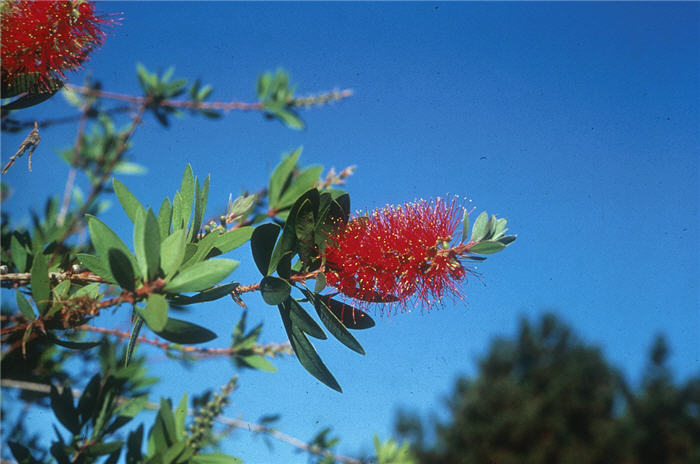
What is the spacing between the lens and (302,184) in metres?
1.24

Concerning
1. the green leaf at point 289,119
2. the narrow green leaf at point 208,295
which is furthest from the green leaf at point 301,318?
the green leaf at point 289,119

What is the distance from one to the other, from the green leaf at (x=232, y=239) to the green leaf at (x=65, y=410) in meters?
0.73

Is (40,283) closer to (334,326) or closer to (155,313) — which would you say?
(155,313)

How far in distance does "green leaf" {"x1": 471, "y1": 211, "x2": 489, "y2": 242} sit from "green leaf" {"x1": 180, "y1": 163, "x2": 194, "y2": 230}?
0.51 metres

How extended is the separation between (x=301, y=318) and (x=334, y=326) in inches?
2.4

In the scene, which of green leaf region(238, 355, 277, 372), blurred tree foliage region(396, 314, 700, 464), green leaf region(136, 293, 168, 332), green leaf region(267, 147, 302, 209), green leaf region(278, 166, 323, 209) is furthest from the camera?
blurred tree foliage region(396, 314, 700, 464)

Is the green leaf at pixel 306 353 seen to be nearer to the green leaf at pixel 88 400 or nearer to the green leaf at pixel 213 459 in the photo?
the green leaf at pixel 213 459

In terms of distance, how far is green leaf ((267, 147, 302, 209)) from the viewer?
1.30 m

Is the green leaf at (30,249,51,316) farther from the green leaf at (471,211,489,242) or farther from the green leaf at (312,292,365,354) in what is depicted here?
the green leaf at (471,211,489,242)

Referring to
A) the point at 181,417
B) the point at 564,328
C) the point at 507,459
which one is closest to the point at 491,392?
the point at 507,459

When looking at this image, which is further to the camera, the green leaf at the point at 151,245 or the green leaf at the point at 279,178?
the green leaf at the point at 279,178

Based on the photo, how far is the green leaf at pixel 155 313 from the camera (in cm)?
60

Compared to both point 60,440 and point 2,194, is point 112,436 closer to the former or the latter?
point 60,440

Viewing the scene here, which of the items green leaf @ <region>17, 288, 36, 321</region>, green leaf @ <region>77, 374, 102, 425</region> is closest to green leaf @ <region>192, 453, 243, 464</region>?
green leaf @ <region>77, 374, 102, 425</region>
